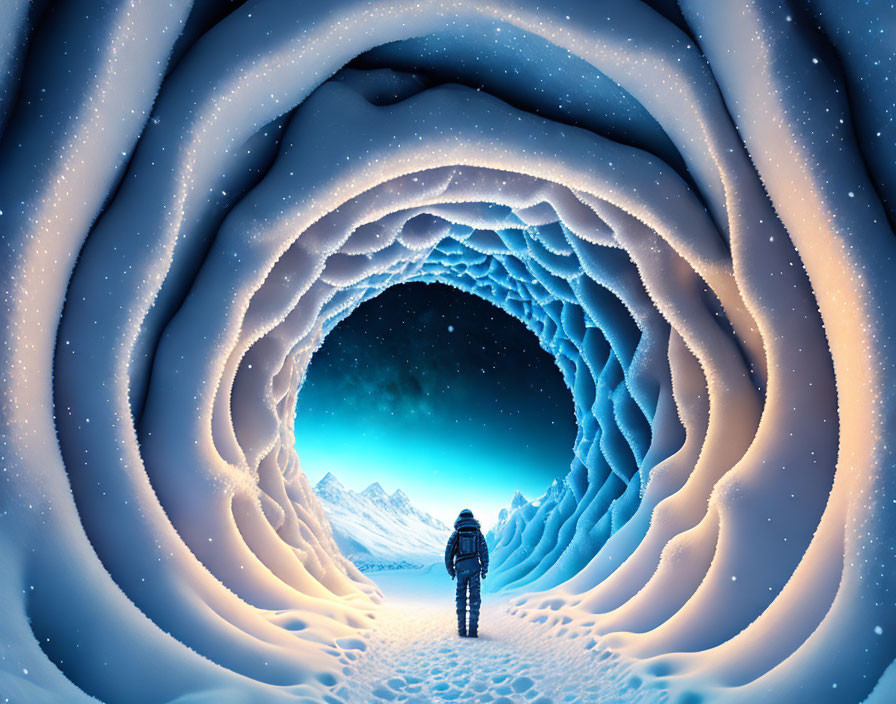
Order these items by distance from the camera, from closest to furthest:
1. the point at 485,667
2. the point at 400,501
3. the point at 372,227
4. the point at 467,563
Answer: the point at 485,667
the point at 467,563
the point at 372,227
the point at 400,501

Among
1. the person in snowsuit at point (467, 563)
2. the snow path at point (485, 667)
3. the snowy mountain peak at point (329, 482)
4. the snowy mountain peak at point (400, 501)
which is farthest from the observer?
the snowy mountain peak at point (400, 501)

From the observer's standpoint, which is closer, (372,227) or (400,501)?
(372,227)

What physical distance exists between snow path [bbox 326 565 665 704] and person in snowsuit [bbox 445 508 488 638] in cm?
22

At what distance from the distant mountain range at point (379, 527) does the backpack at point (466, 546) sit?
405 inches

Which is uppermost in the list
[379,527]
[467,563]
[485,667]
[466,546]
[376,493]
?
[376,493]

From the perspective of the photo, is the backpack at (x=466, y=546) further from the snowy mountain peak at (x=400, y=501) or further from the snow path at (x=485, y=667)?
the snowy mountain peak at (x=400, y=501)

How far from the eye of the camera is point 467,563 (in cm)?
639

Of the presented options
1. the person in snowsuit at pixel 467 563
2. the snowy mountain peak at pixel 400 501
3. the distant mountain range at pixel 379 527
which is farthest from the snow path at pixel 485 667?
the snowy mountain peak at pixel 400 501

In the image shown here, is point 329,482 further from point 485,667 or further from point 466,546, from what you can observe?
point 485,667

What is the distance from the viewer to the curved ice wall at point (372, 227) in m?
3.02

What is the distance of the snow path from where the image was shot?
4.11 metres

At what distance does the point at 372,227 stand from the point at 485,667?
4.56 metres

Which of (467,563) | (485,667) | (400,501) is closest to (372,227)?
(467,563)

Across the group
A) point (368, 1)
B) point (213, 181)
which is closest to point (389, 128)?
point (368, 1)
